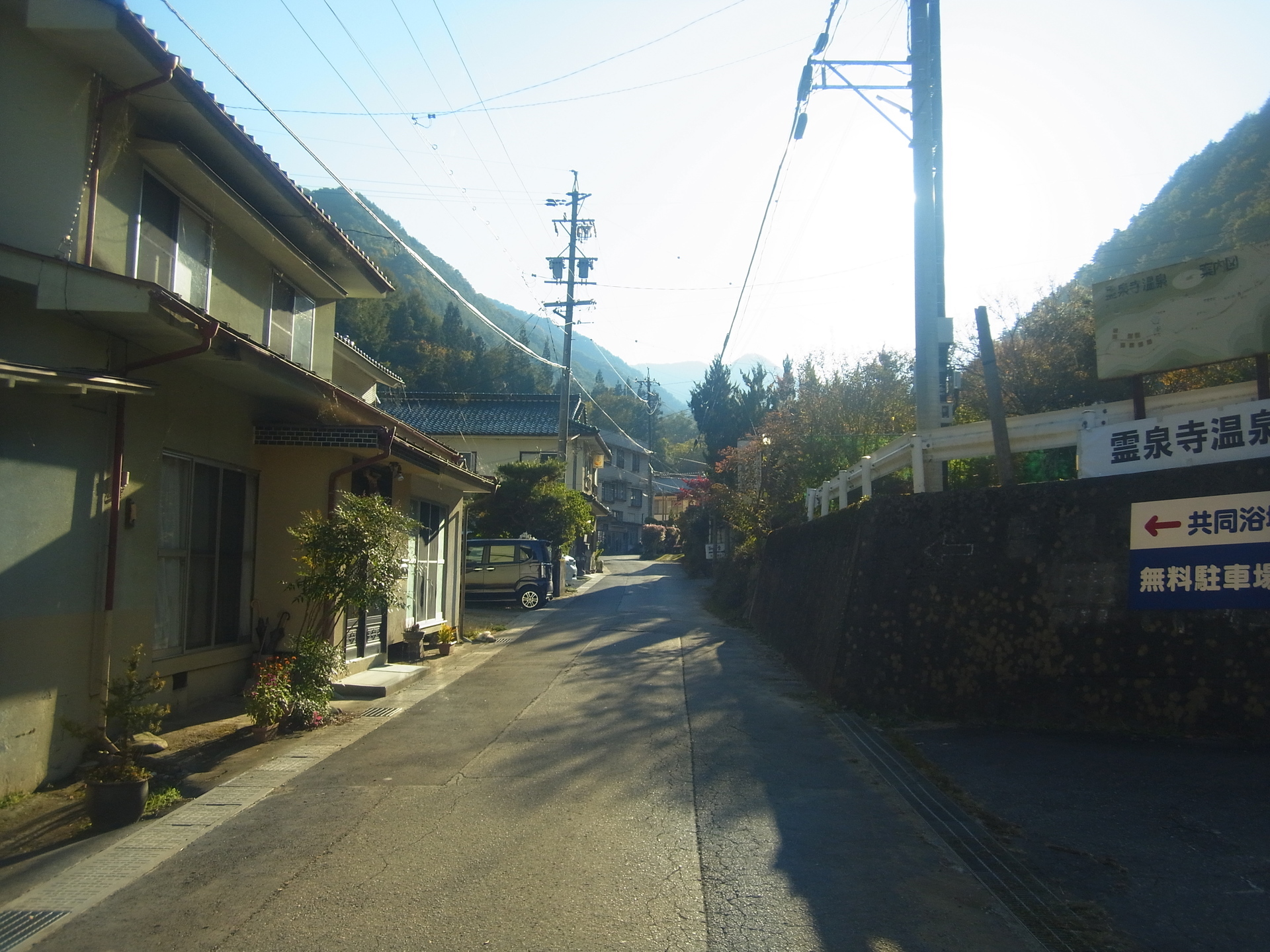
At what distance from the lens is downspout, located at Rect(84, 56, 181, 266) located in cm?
738

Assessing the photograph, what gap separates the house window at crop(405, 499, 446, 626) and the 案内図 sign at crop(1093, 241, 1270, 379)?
9.77 m

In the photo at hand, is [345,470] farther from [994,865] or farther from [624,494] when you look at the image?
[624,494]

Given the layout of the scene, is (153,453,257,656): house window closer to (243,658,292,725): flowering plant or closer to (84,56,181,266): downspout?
(243,658,292,725): flowering plant

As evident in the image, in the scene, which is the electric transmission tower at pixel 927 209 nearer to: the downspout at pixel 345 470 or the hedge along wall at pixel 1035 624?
the hedge along wall at pixel 1035 624

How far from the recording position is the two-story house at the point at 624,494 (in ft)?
213

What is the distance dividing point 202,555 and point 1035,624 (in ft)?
27.8

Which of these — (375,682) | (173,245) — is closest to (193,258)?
(173,245)

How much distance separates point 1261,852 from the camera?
5.08 metres

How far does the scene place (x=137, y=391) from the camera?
689 centimetres

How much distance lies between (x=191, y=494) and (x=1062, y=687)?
28.6 ft

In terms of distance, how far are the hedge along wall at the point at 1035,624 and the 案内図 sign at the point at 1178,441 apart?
0.13 m

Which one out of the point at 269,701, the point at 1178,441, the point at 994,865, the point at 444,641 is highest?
the point at 1178,441

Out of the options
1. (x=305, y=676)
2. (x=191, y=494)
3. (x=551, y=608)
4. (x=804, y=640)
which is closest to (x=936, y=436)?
(x=804, y=640)

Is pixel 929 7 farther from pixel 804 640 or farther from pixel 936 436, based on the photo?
pixel 804 640
